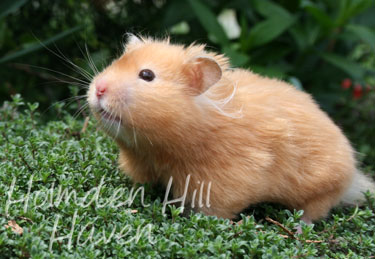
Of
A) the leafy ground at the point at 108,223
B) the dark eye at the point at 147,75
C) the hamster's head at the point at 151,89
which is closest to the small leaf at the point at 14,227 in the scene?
the leafy ground at the point at 108,223

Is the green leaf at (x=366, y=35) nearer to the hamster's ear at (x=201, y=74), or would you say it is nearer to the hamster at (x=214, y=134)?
the hamster at (x=214, y=134)

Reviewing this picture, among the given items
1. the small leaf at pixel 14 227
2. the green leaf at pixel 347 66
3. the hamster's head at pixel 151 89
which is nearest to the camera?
the small leaf at pixel 14 227

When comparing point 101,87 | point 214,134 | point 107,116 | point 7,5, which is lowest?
point 214,134

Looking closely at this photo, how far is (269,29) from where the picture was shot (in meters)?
4.63

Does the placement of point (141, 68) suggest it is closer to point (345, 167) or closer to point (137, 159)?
point (137, 159)

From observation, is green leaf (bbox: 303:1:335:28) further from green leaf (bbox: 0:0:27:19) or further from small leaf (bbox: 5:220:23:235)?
small leaf (bbox: 5:220:23:235)

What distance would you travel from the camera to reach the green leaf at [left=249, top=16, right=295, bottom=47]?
4609 millimetres

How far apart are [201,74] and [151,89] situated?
31 centimetres

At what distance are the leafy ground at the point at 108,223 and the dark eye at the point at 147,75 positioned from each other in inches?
25.6

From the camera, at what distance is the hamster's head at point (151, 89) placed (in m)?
2.57

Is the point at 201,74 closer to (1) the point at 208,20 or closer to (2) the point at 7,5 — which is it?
(1) the point at 208,20

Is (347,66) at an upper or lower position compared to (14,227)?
upper

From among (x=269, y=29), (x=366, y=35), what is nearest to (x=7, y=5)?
(x=269, y=29)

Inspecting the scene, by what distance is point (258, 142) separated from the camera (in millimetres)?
2867
